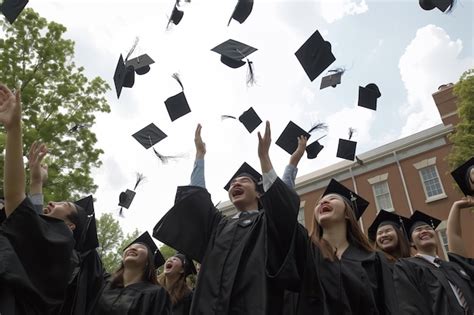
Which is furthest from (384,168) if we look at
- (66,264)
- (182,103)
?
(66,264)

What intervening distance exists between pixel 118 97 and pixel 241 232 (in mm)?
2603

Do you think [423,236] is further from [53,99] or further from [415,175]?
[415,175]

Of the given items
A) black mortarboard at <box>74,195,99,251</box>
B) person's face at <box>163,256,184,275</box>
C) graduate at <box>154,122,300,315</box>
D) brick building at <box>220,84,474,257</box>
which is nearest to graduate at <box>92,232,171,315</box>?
black mortarboard at <box>74,195,99,251</box>

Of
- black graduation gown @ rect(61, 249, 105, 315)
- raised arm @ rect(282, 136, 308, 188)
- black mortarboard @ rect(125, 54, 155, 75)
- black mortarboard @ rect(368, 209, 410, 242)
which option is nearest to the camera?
black graduation gown @ rect(61, 249, 105, 315)

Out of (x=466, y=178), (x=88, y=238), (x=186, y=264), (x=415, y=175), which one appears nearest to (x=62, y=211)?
(x=88, y=238)

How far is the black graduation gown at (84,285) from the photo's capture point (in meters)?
2.78

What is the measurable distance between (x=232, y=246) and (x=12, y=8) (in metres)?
4.01

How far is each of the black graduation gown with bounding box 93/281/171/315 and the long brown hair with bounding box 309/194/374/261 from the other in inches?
63.1

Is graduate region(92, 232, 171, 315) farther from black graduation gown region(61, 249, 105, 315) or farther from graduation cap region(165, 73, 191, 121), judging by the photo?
graduation cap region(165, 73, 191, 121)

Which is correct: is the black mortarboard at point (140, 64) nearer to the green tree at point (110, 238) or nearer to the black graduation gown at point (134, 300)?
the black graduation gown at point (134, 300)

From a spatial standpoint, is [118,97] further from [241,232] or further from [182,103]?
[241,232]

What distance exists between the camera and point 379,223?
14.3 ft

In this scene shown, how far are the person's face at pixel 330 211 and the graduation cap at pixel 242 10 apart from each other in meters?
2.32

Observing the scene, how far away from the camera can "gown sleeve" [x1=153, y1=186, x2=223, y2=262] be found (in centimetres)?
285
